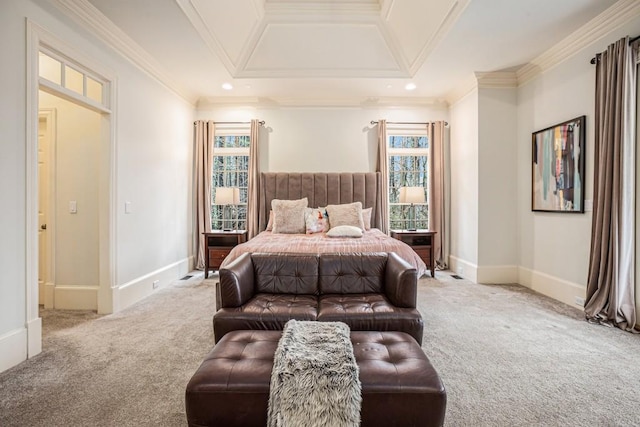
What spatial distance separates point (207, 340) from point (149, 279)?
195 centimetres

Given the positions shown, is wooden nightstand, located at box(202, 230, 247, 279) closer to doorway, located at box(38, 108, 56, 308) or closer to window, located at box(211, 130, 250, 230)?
window, located at box(211, 130, 250, 230)

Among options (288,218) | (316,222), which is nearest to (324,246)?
(316,222)

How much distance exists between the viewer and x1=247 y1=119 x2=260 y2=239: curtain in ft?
18.2

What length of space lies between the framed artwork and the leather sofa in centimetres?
261

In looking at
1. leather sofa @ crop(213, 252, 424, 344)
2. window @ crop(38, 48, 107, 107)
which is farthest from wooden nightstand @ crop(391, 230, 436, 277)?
window @ crop(38, 48, 107, 107)

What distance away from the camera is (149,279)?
4.25 meters

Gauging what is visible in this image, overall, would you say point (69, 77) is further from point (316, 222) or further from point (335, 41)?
point (316, 222)

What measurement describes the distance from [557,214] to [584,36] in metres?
2.08

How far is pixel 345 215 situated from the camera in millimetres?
5004

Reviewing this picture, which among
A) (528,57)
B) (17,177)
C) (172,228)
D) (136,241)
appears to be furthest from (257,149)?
(528,57)

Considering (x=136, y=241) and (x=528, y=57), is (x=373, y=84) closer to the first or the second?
(x=528, y=57)

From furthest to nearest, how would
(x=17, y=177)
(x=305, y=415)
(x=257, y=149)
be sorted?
(x=257, y=149) < (x=17, y=177) < (x=305, y=415)

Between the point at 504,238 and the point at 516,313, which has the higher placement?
the point at 504,238

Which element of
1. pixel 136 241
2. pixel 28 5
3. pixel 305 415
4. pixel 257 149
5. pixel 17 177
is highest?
pixel 28 5
